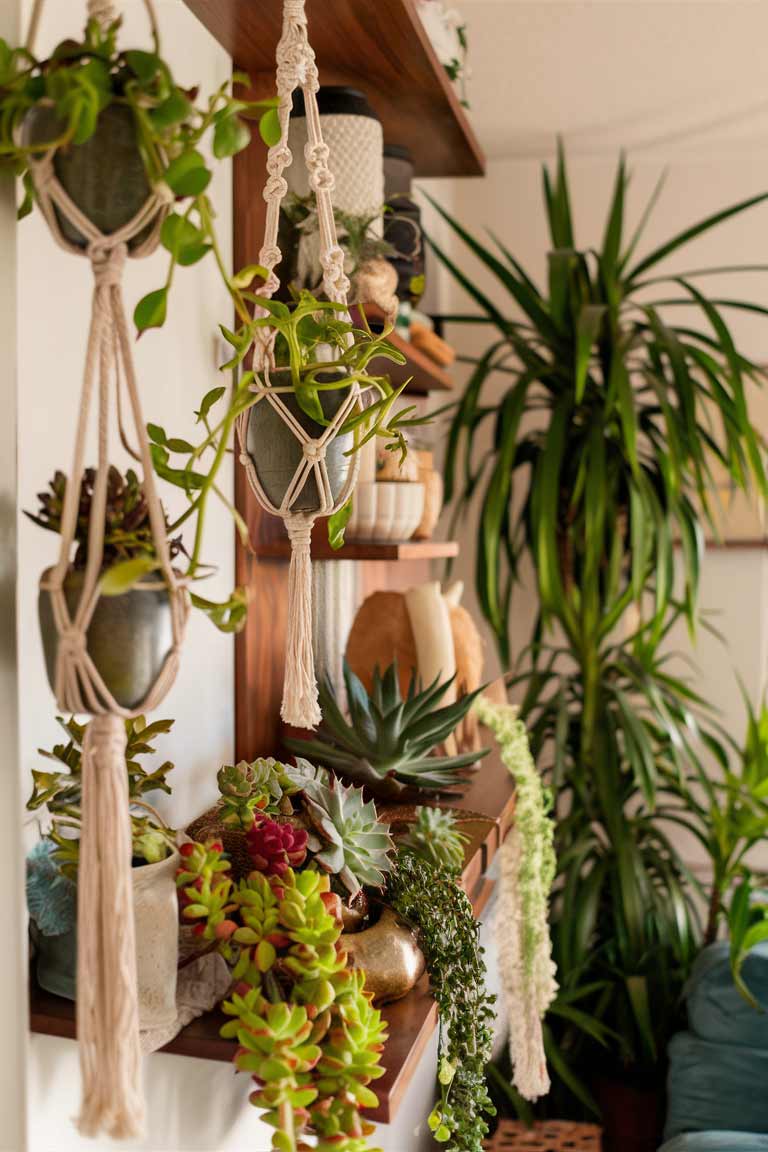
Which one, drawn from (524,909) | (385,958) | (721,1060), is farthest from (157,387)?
(721,1060)

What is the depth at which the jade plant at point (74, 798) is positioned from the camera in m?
0.72

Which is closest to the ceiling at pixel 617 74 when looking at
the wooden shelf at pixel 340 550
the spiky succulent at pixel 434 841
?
the wooden shelf at pixel 340 550

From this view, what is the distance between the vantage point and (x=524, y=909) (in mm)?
1551

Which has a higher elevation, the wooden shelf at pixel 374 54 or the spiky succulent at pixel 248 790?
the wooden shelf at pixel 374 54

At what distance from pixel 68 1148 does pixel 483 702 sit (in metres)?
0.95

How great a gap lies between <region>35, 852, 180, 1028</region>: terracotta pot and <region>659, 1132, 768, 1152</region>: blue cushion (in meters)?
1.37

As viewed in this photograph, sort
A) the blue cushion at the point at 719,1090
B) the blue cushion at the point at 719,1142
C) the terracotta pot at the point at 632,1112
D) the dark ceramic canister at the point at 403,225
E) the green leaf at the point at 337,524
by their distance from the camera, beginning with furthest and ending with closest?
1. the terracotta pot at the point at 632,1112
2. the blue cushion at the point at 719,1090
3. the blue cushion at the point at 719,1142
4. the dark ceramic canister at the point at 403,225
5. the green leaf at the point at 337,524

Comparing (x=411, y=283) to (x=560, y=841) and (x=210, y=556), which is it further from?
(x=560, y=841)

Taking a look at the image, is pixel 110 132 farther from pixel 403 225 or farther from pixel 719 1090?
pixel 719 1090

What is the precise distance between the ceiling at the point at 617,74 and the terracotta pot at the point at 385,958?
72.4 inches

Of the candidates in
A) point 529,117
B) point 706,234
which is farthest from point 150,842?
point 706,234

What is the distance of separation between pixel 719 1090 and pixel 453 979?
50.7 inches

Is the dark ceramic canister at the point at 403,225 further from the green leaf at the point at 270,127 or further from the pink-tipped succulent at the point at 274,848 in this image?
the pink-tipped succulent at the point at 274,848

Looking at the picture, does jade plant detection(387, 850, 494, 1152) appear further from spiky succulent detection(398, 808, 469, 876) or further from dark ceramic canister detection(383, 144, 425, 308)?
dark ceramic canister detection(383, 144, 425, 308)
